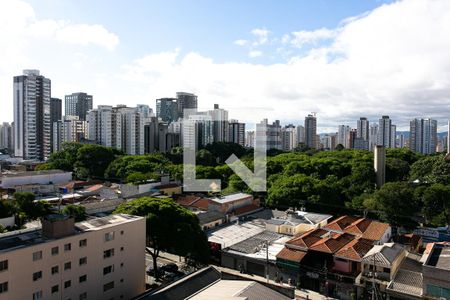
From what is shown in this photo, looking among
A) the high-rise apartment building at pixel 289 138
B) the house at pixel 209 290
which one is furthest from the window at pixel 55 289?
the high-rise apartment building at pixel 289 138

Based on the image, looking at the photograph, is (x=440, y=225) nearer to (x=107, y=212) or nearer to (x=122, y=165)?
(x=107, y=212)

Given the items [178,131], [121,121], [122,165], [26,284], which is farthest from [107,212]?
[178,131]

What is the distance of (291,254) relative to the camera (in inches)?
542

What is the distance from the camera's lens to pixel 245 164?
31516 mm

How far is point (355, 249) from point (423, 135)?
206ft

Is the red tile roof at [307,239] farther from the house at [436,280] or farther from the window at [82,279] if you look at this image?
the window at [82,279]

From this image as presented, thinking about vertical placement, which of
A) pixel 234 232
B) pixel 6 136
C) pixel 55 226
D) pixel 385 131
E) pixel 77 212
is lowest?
pixel 234 232

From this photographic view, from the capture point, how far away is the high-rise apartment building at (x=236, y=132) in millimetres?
59781

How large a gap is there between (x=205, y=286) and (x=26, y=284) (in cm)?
457

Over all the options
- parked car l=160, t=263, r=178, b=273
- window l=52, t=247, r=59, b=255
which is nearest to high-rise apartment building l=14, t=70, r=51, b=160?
parked car l=160, t=263, r=178, b=273

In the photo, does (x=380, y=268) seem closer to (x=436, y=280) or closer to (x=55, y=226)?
(x=436, y=280)

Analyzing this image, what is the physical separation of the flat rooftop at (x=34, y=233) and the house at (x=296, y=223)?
7839mm

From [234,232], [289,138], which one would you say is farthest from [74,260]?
[289,138]

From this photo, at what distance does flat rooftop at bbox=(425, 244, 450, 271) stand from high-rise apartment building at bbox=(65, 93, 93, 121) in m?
62.4
